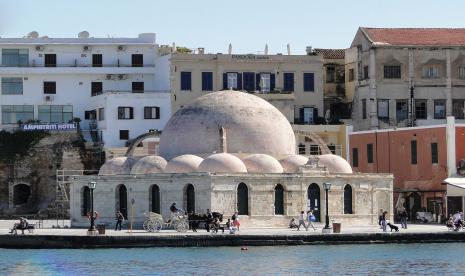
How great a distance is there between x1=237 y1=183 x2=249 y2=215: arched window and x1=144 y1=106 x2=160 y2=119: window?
21462 millimetres

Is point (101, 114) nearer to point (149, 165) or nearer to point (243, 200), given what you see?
point (149, 165)

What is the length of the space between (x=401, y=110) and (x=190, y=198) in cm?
2439

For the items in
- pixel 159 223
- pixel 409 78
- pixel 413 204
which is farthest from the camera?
pixel 409 78

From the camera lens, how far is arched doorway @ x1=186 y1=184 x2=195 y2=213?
64.2 metres

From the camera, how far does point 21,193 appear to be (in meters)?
85.8

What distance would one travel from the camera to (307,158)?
67.7 metres

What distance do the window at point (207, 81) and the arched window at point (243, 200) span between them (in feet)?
70.1

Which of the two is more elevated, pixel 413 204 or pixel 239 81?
pixel 239 81

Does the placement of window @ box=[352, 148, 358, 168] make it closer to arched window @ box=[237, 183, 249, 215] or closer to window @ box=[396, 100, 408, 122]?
window @ box=[396, 100, 408, 122]

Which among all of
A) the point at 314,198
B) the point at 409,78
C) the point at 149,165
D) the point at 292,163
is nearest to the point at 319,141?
the point at 292,163

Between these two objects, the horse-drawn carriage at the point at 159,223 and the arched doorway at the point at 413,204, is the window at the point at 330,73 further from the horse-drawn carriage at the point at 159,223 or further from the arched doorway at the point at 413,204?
the horse-drawn carriage at the point at 159,223

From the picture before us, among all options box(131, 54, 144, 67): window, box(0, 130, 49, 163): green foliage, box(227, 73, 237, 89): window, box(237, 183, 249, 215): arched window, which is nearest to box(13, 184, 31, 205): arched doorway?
box(0, 130, 49, 163): green foliage

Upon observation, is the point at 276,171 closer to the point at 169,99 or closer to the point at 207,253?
the point at 207,253

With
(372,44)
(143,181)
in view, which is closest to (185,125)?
(143,181)
